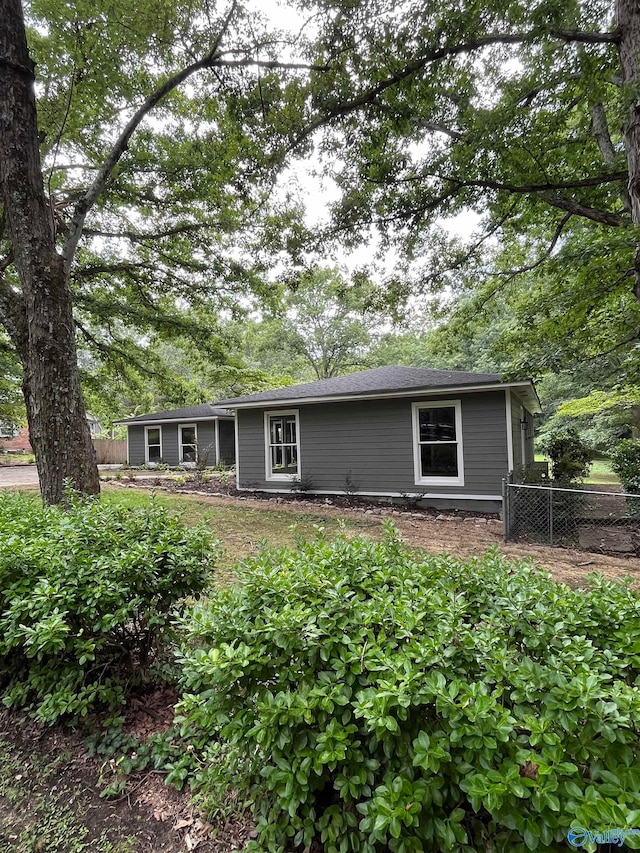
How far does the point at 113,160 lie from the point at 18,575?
4875 mm

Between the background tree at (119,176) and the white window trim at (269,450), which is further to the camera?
the white window trim at (269,450)

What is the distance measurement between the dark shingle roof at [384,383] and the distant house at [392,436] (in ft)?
0.09

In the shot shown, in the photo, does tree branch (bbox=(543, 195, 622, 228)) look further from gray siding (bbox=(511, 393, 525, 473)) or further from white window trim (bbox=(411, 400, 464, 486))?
white window trim (bbox=(411, 400, 464, 486))

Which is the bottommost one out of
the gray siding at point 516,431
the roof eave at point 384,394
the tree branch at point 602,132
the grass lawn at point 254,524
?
the grass lawn at point 254,524

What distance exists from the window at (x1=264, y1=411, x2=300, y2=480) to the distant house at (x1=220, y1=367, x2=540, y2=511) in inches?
1.1

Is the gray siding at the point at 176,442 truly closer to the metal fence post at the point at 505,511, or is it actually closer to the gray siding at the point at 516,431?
the gray siding at the point at 516,431

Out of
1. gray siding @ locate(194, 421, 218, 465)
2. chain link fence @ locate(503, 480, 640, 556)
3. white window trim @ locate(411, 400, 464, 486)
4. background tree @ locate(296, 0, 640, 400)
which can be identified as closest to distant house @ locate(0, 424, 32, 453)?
gray siding @ locate(194, 421, 218, 465)

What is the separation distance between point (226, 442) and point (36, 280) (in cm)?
1355

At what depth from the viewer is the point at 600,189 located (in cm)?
547

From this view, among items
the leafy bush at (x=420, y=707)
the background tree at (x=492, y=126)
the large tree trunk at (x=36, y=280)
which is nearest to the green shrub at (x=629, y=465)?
the background tree at (x=492, y=126)

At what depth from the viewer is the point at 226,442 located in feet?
56.4

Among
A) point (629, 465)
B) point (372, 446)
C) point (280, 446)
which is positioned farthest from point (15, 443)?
point (629, 465)

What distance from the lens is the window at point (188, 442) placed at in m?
17.3

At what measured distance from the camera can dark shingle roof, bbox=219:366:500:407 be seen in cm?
788
